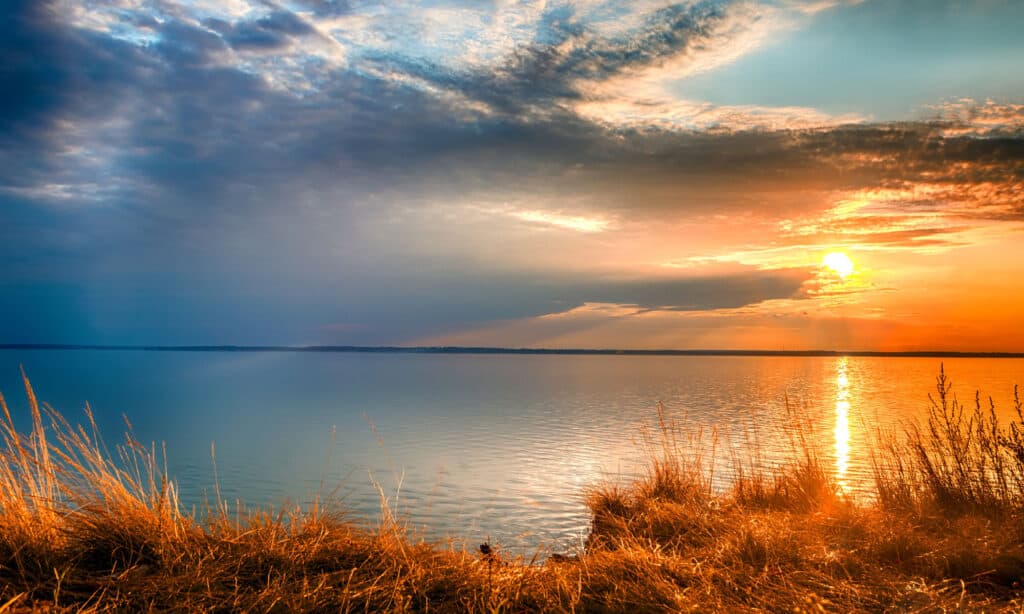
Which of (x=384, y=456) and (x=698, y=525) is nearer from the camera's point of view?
(x=698, y=525)

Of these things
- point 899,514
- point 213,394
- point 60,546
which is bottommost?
point 213,394

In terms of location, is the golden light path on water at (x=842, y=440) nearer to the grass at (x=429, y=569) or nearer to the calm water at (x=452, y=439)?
the calm water at (x=452, y=439)

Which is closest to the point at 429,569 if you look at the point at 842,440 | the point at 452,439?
the point at 452,439

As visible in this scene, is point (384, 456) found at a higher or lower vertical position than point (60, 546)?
lower

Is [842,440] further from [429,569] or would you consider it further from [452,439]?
[429,569]

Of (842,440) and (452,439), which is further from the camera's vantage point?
(452,439)

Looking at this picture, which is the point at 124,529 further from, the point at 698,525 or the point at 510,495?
the point at 510,495

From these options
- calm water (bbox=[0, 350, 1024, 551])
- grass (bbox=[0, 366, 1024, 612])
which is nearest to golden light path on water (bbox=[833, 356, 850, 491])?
calm water (bbox=[0, 350, 1024, 551])

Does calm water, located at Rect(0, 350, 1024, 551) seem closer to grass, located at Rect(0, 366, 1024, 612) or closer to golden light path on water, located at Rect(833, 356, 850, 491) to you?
golden light path on water, located at Rect(833, 356, 850, 491)

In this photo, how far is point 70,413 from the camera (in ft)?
105

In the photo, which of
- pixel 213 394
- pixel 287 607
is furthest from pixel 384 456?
pixel 213 394

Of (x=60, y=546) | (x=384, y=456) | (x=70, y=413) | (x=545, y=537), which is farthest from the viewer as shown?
(x=70, y=413)

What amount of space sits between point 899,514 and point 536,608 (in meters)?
5.85

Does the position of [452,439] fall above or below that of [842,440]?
below
